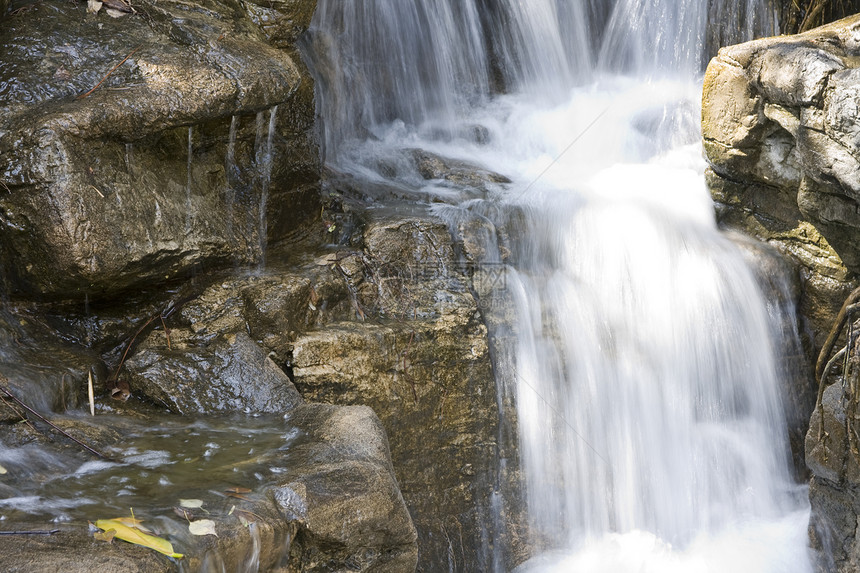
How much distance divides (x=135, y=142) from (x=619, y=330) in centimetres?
317

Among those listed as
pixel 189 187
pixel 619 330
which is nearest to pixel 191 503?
pixel 189 187

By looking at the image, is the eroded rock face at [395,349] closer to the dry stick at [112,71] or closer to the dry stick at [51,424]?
the dry stick at [51,424]

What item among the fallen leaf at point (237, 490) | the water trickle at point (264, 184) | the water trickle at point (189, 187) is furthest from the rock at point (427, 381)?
the fallen leaf at point (237, 490)

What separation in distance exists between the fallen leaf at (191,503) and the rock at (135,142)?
1498 mm

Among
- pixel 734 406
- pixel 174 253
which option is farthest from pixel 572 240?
pixel 174 253

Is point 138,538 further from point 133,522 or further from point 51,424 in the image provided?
point 51,424

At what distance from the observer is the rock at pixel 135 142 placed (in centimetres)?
385

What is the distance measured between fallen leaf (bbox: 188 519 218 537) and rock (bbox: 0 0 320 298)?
1.69 m

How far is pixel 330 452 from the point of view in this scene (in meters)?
3.36

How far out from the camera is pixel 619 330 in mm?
5414

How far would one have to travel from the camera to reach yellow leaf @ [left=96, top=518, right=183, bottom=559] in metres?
2.55

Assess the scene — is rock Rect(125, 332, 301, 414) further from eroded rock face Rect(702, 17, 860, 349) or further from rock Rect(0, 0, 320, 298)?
eroded rock face Rect(702, 17, 860, 349)

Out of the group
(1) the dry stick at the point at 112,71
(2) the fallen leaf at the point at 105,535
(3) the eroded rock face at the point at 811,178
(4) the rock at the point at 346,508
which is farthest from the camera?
(3) the eroded rock face at the point at 811,178

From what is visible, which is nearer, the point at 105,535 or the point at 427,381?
the point at 105,535
